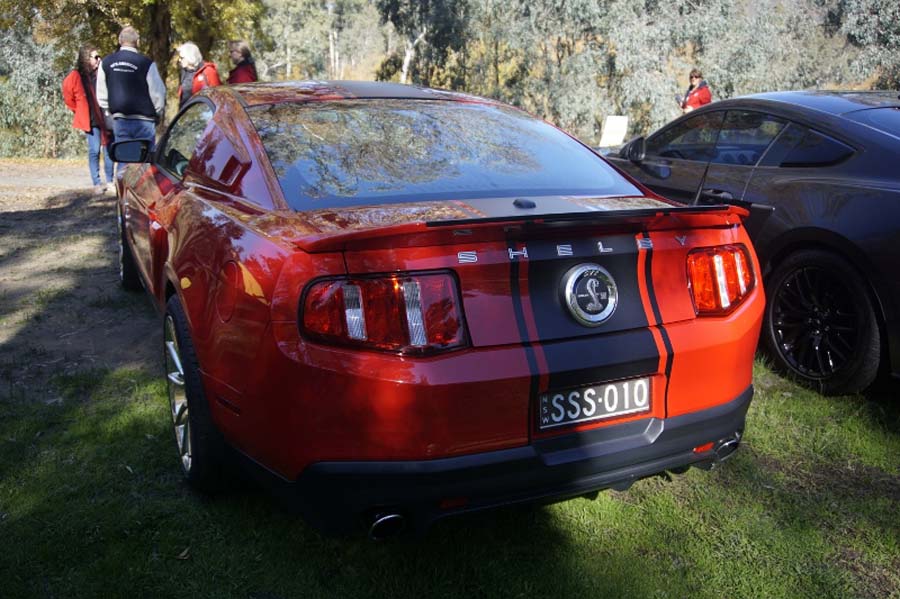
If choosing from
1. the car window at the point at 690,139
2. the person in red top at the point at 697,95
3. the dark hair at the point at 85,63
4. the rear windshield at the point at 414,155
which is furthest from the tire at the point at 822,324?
the person in red top at the point at 697,95

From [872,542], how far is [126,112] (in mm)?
8218

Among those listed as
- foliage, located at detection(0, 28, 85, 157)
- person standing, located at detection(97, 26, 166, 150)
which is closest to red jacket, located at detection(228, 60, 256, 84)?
person standing, located at detection(97, 26, 166, 150)

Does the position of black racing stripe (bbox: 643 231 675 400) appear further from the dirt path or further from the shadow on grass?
the dirt path

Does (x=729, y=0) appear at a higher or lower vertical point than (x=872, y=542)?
higher

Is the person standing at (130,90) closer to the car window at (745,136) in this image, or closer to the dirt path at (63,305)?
the dirt path at (63,305)

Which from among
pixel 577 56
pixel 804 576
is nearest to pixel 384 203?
pixel 804 576

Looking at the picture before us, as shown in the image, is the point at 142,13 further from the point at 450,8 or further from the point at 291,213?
the point at 450,8

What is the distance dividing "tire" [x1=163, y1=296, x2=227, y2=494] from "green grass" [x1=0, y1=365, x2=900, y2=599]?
13 cm

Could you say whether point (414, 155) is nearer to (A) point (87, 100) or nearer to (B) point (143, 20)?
(A) point (87, 100)

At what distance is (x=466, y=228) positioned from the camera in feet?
7.68

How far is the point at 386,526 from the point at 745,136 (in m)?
3.76

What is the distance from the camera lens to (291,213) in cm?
266

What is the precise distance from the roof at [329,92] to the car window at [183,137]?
304 millimetres

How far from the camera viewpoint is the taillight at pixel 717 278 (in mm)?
2719
